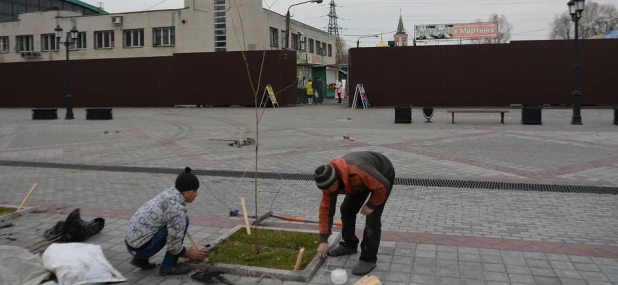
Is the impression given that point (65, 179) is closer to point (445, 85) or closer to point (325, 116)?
point (325, 116)

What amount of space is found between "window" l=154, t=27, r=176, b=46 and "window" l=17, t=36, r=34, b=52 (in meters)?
14.3

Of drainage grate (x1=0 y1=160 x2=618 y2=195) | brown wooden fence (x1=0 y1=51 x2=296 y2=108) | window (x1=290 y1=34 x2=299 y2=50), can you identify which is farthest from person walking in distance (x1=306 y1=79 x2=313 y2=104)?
drainage grate (x1=0 y1=160 x2=618 y2=195)

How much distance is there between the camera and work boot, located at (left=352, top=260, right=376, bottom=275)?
4680 millimetres

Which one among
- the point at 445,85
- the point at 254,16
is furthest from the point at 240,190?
the point at 254,16

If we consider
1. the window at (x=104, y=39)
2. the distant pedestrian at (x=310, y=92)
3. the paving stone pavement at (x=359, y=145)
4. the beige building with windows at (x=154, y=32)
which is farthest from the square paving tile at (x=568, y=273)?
the window at (x=104, y=39)

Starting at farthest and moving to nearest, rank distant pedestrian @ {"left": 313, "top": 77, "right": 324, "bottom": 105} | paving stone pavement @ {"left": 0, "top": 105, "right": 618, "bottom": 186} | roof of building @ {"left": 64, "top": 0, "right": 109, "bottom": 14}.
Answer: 1. roof of building @ {"left": 64, "top": 0, "right": 109, "bottom": 14}
2. distant pedestrian @ {"left": 313, "top": 77, "right": 324, "bottom": 105}
3. paving stone pavement @ {"left": 0, "top": 105, "right": 618, "bottom": 186}

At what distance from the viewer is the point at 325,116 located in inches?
910

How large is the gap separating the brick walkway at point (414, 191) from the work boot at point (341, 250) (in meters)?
0.08

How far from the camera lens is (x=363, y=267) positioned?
4.74 meters

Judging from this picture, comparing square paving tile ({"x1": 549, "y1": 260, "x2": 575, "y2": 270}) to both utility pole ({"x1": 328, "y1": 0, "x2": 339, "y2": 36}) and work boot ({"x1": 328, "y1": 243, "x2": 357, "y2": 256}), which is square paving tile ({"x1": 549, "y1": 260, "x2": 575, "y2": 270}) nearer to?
work boot ({"x1": 328, "y1": 243, "x2": 357, "y2": 256})

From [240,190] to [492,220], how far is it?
412 centimetres

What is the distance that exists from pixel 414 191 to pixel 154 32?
38.9 meters

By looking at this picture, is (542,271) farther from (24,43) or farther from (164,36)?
(24,43)

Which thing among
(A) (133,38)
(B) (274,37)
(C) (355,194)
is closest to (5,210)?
(C) (355,194)
